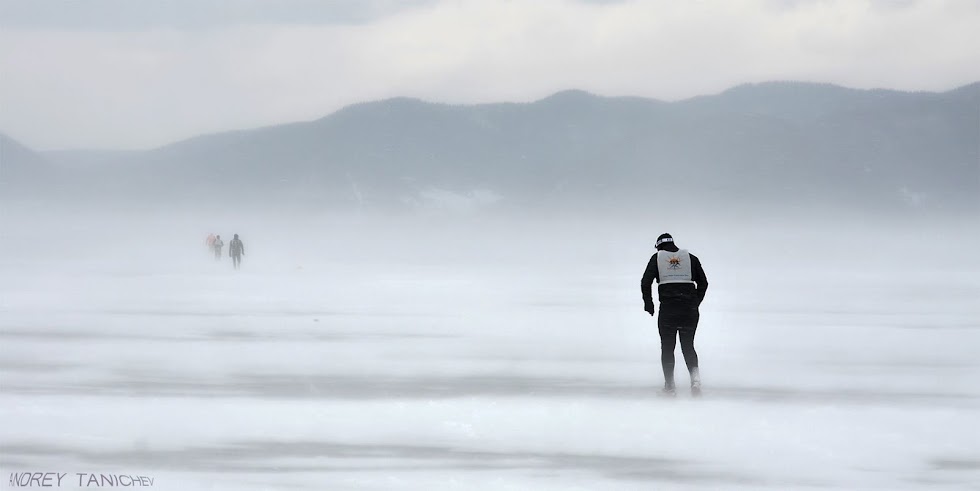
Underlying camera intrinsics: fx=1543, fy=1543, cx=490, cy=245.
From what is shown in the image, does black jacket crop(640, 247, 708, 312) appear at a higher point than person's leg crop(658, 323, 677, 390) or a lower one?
higher

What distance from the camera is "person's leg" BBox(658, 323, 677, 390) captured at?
13.8 meters

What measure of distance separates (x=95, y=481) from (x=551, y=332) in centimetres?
1338

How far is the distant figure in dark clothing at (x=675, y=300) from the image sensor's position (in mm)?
13836

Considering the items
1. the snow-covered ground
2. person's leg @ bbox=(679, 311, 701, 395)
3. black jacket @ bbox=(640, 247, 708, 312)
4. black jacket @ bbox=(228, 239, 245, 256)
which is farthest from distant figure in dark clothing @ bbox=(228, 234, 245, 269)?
person's leg @ bbox=(679, 311, 701, 395)

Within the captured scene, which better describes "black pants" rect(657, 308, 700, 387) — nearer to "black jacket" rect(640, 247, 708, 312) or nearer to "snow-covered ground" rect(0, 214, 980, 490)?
"black jacket" rect(640, 247, 708, 312)

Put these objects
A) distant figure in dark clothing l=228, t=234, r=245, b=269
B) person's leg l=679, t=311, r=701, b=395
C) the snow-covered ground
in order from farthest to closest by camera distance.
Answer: distant figure in dark clothing l=228, t=234, r=245, b=269, person's leg l=679, t=311, r=701, b=395, the snow-covered ground

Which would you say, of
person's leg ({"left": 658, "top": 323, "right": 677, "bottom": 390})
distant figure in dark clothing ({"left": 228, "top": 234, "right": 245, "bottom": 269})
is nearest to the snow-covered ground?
person's leg ({"left": 658, "top": 323, "right": 677, "bottom": 390})

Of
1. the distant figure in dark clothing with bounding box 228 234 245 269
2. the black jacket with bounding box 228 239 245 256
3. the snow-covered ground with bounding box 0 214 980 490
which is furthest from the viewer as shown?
the black jacket with bounding box 228 239 245 256

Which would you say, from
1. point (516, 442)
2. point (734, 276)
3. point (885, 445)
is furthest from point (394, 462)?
point (734, 276)

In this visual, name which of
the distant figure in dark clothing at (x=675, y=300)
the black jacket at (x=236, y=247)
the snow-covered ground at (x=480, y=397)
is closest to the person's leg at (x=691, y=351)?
the distant figure in dark clothing at (x=675, y=300)

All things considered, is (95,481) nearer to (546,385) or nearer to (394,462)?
(394,462)

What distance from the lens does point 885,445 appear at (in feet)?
35.6

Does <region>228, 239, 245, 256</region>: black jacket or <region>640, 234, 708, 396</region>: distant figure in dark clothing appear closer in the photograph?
<region>640, 234, 708, 396</region>: distant figure in dark clothing

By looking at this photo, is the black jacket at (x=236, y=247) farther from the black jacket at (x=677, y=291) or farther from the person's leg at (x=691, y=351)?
the person's leg at (x=691, y=351)
